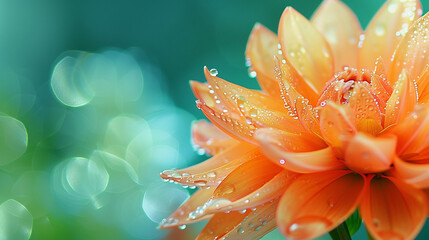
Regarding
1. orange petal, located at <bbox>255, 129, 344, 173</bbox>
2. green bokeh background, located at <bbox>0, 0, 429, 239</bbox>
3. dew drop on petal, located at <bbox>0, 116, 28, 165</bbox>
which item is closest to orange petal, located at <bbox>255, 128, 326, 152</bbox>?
orange petal, located at <bbox>255, 129, 344, 173</bbox>

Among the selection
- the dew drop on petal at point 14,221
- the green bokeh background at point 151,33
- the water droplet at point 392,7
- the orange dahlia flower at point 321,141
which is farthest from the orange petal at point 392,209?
the green bokeh background at point 151,33

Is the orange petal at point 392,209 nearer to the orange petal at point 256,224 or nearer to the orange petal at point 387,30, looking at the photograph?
the orange petal at point 256,224

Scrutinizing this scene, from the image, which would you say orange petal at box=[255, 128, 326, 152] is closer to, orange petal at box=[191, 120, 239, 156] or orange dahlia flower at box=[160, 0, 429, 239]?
orange dahlia flower at box=[160, 0, 429, 239]

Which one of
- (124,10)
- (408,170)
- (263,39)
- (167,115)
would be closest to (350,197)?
(408,170)

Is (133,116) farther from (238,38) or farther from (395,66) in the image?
(395,66)

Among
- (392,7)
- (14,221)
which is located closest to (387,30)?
(392,7)

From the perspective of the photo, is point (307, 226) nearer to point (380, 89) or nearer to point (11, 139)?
point (380, 89)
